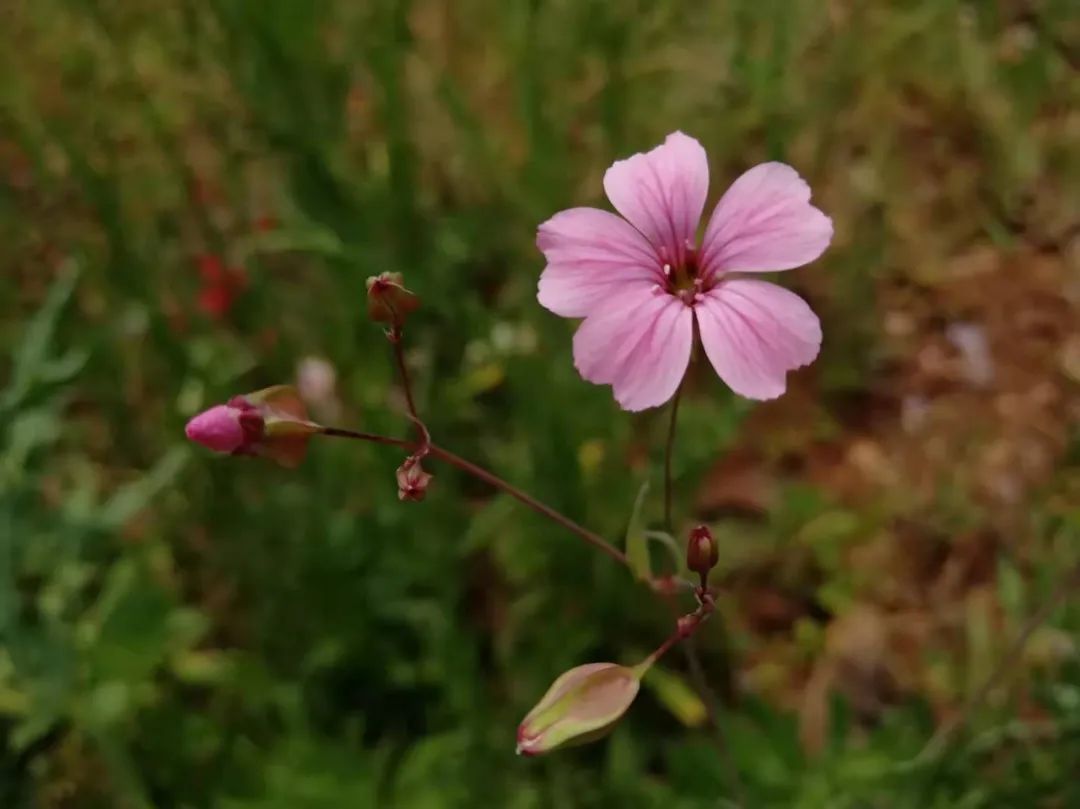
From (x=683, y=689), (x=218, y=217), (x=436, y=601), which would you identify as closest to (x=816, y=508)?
→ (x=683, y=689)

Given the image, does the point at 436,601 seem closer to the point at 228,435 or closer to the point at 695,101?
the point at 228,435

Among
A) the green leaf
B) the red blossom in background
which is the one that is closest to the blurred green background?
the red blossom in background

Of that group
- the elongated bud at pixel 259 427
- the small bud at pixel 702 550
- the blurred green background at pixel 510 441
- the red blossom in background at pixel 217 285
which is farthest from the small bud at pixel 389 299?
the red blossom in background at pixel 217 285

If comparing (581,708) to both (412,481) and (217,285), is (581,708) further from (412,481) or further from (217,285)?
(217,285)

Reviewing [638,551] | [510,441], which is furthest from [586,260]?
[510,441]

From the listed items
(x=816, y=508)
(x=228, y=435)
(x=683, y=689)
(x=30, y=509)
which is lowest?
(x=683, y=689)

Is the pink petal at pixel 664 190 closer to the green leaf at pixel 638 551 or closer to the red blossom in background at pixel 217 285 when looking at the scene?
the green leaf at pixel 638 551
